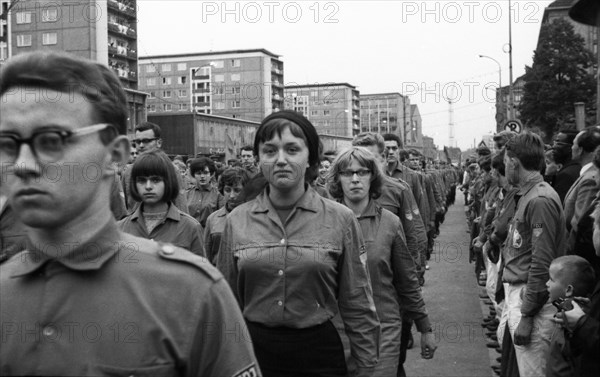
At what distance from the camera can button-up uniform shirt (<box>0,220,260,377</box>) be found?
1804 mm

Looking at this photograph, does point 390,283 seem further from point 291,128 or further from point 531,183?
point 291,128

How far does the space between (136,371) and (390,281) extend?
367cm

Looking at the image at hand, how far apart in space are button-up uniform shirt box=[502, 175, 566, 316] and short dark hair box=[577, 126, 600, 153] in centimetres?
171

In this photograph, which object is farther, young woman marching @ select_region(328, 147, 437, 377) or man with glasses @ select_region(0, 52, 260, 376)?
young woman marching @ select_region(328, 147, 437, 377)

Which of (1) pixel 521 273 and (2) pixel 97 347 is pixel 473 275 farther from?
(2) pixel 97 347

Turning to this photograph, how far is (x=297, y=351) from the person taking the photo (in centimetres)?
375

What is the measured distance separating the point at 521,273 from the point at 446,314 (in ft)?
16.6

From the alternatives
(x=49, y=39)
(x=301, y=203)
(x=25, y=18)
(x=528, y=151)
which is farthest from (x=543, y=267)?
(x=49, y=39)

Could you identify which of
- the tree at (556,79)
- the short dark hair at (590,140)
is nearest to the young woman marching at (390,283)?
the short dark hair at (590,140)

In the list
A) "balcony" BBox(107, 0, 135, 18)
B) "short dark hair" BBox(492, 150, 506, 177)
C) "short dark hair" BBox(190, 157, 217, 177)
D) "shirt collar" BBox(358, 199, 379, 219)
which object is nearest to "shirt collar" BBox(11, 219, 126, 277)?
"shirt collar" BBox(358, 199, 379, 219)

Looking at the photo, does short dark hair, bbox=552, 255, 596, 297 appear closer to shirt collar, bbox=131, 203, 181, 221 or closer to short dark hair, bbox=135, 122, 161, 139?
shirt collar, bbox=131, 203, 181, 221

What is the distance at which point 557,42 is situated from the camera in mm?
69562

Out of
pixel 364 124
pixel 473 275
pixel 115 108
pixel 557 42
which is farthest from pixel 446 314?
pixel 364 124

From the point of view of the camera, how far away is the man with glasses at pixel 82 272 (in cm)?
180
